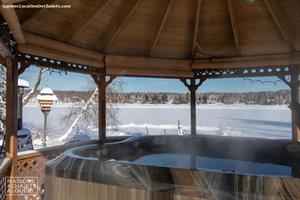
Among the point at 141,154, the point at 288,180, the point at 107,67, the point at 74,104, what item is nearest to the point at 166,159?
the point at 141,154

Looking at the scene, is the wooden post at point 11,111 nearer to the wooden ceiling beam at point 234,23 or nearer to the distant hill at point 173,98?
the wooden ceiling beam at point 234,23

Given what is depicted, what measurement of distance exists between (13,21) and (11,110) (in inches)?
61.9

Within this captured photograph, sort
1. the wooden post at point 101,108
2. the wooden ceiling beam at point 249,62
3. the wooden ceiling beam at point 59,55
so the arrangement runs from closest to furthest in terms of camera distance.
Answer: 1. the wooden ceiling beam at point 59,55
2. the wooden ceiling beam at point 249,62
3. the wooden post at point 101,108

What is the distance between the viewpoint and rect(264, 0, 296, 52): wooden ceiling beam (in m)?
3.88

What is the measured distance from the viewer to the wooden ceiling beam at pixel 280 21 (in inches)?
153

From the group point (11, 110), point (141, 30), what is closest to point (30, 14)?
point (11, 110)

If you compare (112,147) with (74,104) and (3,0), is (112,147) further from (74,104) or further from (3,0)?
(74,104)

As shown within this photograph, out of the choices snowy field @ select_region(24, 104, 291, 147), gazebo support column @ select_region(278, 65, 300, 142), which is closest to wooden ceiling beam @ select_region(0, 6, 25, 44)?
gazebo support column @ select_region(278, 65, 300, 142)

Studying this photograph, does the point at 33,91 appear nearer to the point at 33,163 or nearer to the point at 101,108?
the point at 101,108

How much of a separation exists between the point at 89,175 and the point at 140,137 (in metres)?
2.80

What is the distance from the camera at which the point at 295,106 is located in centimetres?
485

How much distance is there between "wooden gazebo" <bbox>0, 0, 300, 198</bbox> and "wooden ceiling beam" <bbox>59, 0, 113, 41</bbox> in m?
0.02

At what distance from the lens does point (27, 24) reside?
3629mm

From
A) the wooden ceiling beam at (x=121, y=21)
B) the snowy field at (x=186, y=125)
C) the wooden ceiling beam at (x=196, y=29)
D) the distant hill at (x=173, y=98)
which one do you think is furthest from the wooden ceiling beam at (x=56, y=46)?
the distant hill at (x=173, y=98)
